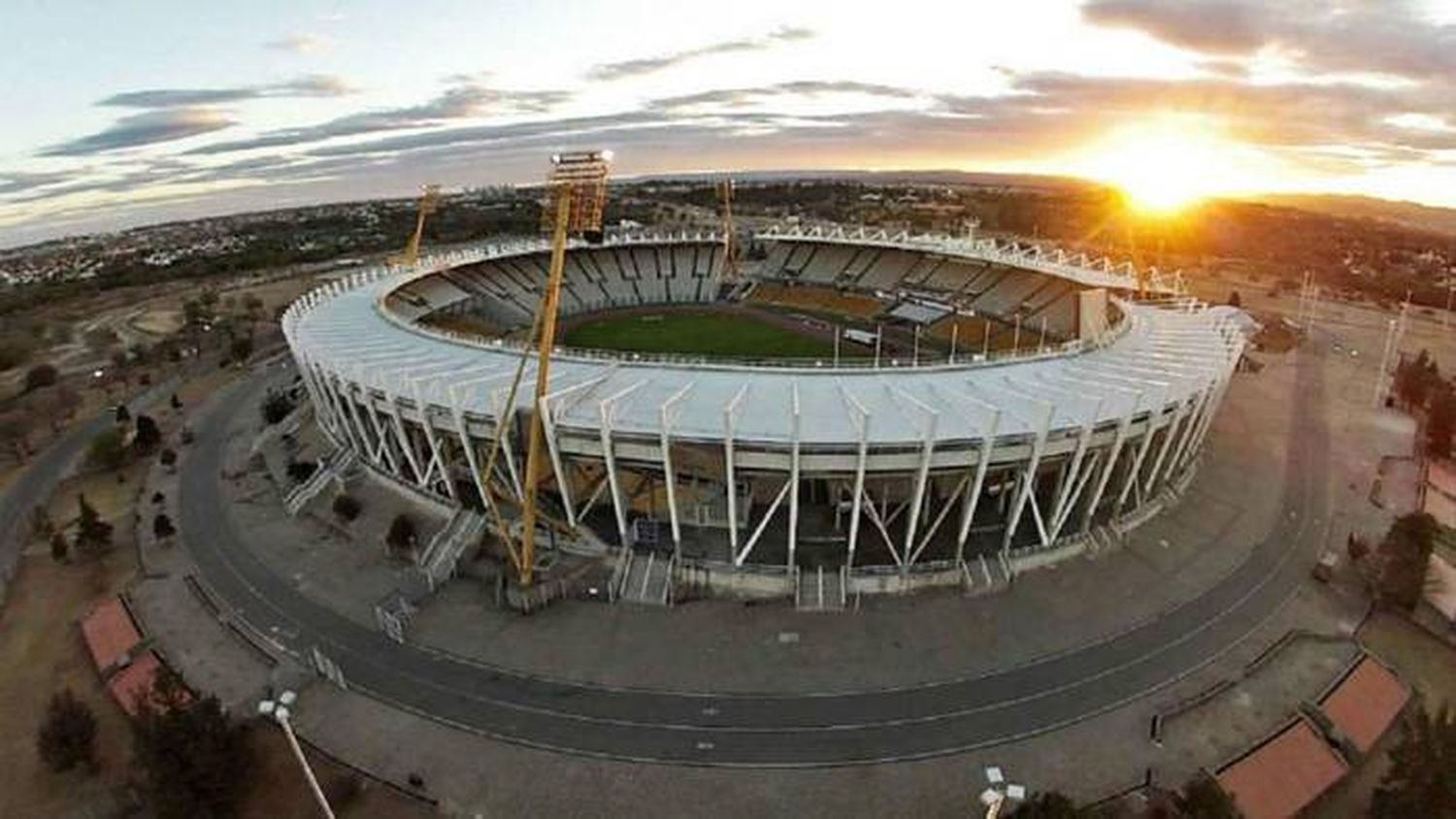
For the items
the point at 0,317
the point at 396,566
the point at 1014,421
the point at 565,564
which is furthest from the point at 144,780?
the point at 0,317

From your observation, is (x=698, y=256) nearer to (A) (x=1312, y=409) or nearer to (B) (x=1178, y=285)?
(B) (x=1178, y=285)

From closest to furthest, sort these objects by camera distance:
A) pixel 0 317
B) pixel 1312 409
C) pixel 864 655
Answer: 1. pixel 864 655
2. pixel 1312 409
3. pixel 0 317

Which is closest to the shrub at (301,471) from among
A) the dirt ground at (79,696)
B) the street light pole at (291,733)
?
the dirt ground at (79,696)

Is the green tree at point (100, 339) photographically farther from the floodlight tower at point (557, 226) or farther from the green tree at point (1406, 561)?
the green tree at point (1406, 561)

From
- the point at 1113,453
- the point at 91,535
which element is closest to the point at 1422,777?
the point at 1113,453

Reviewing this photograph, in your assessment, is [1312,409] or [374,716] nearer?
[374,716]

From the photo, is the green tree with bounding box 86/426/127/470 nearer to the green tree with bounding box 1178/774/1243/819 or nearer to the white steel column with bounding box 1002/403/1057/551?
the white steel column with bounding box 1002/403/1057/551
